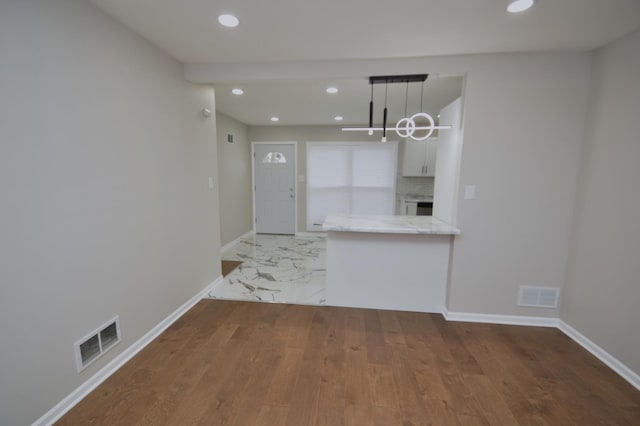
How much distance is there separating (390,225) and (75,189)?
97.3 inches

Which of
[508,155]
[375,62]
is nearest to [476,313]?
[508,155]

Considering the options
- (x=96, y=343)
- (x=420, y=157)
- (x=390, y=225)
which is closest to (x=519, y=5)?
(x=390, y=225)

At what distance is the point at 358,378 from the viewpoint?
6.09ft

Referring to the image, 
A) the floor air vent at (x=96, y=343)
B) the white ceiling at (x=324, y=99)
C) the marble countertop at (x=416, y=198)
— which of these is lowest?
the floor air vent at (x=96, y=343)

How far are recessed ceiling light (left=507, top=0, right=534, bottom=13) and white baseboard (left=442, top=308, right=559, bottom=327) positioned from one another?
8.07ft

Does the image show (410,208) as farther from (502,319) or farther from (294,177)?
(502,319)

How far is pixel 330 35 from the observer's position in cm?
202

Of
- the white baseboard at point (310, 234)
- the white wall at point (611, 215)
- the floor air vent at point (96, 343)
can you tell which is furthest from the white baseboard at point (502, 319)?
the white baseboard at point (310, 234)

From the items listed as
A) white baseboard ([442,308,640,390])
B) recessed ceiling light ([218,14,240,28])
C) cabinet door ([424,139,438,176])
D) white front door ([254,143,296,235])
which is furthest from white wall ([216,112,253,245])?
white baseboard ([442,308,640,390])

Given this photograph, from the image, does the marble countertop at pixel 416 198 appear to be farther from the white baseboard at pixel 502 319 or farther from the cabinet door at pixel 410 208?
the white baseboard at pixel 502 319

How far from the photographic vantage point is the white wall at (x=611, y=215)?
1.87m

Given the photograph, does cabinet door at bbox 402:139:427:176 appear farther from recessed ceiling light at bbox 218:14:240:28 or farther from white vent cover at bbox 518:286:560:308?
recessed ceiling light at bbox 218:14:240:28

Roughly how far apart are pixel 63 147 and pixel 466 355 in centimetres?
311

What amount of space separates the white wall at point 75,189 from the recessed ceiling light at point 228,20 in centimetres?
75
